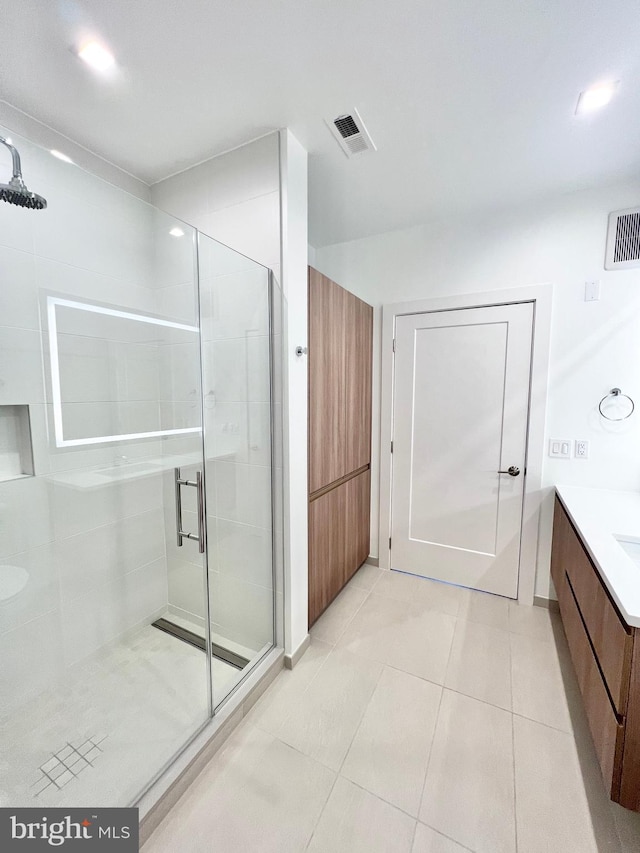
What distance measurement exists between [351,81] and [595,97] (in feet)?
3.30

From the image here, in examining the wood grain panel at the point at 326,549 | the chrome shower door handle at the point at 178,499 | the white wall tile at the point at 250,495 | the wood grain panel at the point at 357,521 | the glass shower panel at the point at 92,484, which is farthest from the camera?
the wood grain panel at the point at 357,521

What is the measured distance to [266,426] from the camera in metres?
1.83

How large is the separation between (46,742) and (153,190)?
2728mm

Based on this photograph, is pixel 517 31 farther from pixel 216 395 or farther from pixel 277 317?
pixel 216 395

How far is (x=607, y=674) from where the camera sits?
1188 millimetres

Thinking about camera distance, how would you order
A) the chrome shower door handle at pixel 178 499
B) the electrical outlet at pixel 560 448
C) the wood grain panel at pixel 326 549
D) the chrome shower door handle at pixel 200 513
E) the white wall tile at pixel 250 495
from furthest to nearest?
the electrical outlet at pixel 560 448, the wood grain panel at pixel 326 549, the white wall tile at pixel 250 495, the chrome shower door handle at pixel 178 499, the chrome shower door handle at pixel 200 513

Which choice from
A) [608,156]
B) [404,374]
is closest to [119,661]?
[404,374]

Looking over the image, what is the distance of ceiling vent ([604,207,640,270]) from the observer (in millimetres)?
1971

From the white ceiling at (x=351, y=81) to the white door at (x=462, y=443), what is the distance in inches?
35.9

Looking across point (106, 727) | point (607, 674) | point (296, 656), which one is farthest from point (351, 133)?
point (106, 727)

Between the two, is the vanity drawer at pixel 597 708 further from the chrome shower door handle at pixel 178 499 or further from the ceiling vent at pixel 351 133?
the ceiling vent at pixel 351 133

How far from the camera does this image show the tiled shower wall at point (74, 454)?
1434 mm

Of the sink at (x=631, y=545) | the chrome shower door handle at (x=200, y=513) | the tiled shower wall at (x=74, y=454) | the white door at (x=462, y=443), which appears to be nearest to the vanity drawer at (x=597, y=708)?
the sink at (x=631, y=545)

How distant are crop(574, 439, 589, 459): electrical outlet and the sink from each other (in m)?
0.76
